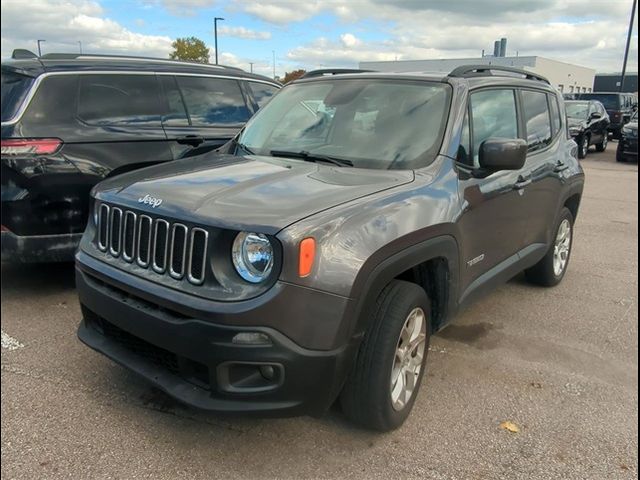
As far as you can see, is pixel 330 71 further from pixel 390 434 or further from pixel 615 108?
pixel 615 108

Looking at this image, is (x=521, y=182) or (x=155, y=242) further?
(x=521, y=182)

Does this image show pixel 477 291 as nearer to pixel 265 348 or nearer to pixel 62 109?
pixel 265 348

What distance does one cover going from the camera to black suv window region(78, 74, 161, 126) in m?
4.65

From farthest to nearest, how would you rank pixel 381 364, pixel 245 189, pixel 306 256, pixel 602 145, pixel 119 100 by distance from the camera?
pixel 602 145 < pixel 119 100 < pixel 245 189 < pixel 381 364 < pixel 306 256

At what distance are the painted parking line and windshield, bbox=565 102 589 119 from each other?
674 inches

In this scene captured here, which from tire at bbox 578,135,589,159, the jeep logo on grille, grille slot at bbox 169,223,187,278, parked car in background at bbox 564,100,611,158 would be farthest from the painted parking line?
tire at bbox 578,135,589,159

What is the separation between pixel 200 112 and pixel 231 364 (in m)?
3.65

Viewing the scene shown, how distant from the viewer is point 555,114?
16.4 feet

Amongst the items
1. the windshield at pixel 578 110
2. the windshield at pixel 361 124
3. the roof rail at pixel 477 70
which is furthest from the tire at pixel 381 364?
the windshield at pixel 578 110

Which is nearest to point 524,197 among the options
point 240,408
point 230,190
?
point 230,190

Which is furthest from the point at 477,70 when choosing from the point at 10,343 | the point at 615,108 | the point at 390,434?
the point at 615,108

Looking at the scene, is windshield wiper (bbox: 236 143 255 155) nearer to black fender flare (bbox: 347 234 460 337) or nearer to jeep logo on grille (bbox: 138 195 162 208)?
jeep logo on grille (bbox: 138 195 162 208)

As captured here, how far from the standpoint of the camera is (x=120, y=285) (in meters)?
2.66

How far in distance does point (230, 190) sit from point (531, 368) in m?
2.33
